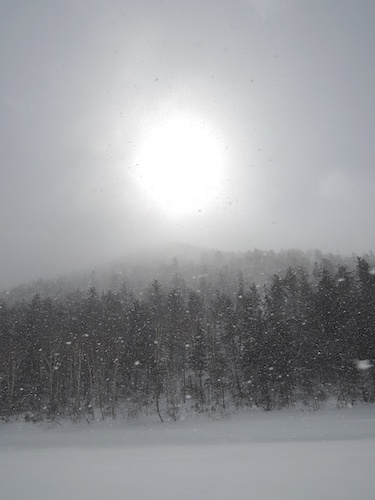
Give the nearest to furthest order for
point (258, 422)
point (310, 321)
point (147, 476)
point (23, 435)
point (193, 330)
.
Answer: point (147, 476)
point (258, 422)
point (23, 435)
point (310, 321)
point (193, 330)

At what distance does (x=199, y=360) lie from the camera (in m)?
39.6

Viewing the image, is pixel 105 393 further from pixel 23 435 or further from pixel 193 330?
pixel 193 330

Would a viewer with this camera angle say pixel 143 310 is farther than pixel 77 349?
Yes

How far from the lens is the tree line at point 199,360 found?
34.5 m

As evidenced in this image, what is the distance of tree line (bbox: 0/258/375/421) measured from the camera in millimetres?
34469

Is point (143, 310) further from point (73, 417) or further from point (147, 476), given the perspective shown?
point (147, 476)

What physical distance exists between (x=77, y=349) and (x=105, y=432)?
46.4ft

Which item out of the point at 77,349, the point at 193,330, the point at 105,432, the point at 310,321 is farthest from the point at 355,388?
the point at 77,349

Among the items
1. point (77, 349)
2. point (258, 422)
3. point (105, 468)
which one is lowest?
point (258, 422)

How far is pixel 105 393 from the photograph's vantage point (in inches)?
1630

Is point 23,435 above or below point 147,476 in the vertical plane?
below

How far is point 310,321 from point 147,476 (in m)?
35.4

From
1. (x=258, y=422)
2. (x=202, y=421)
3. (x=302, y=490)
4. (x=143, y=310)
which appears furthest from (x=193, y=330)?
(x=302, y=490)

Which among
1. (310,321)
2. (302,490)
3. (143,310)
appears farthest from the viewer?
(143,310)
